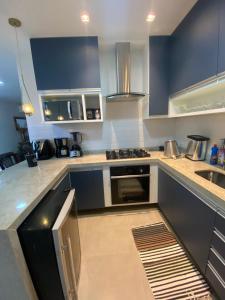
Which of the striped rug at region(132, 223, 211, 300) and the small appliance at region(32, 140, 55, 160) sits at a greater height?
the small appliance at region(32, 140, 55, 160)

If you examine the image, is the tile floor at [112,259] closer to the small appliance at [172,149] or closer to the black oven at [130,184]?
the black oven at [130,184]

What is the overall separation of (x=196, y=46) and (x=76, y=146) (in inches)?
75.5

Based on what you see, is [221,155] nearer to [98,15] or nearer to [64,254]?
[64,254]

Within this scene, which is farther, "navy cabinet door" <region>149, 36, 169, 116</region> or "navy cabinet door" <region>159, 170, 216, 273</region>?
"navy cabinet door" <region>149, 36, 169, 116</region>

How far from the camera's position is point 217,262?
3.33ft

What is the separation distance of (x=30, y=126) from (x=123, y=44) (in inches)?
73.2

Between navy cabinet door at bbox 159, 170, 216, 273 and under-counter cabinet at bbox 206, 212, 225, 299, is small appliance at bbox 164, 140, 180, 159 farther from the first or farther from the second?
under-counter cabinet at bbox 206, 212, 225, 299

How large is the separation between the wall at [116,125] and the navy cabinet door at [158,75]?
0.16 m

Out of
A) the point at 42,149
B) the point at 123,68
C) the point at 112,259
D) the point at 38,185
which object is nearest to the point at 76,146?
the point at 42,149

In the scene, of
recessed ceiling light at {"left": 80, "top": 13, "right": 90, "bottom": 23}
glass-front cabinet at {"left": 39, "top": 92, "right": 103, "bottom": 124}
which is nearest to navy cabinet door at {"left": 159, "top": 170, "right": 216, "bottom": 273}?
glass-front cabinet at {"left": 39, "top": 92, "right": 103, "bottom": 124}

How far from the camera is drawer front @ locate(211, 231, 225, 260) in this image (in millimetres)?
958

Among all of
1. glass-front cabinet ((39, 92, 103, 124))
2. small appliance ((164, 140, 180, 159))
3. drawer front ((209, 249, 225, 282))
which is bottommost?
drawer front ((209, 249, 225, 282))

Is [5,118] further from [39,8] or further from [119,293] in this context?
[119,293]

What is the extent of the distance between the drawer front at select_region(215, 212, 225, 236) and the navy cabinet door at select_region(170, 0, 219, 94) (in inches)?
44.4
